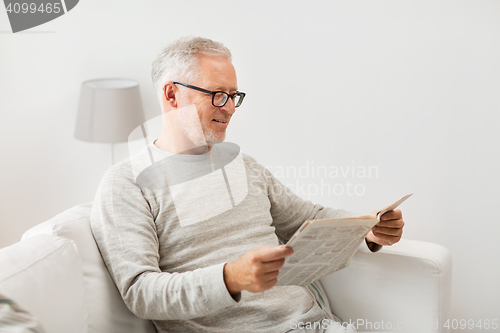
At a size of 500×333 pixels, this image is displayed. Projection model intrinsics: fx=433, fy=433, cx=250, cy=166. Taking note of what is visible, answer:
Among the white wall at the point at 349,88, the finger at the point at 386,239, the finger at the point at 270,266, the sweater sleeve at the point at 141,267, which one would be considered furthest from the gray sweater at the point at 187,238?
the white wall at the point at 349,88

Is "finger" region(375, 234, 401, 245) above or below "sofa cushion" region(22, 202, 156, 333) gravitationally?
below

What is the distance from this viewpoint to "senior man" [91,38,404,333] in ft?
3.02

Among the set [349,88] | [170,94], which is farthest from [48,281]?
[349,88]

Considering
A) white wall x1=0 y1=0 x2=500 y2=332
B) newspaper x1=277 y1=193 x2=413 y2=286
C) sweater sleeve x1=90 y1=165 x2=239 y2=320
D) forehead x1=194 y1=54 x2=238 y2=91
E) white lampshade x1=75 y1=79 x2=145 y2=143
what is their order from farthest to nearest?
white lampshade x1=75 y1=79 x2=145 y2=143
white wall x1=0 y1=0 x2=500 y2=332
forehead x1=194 y1=54 x2=238 y2=91
sweater sleeve x1=90 y1=165 x2=239 y2=320
newspaper x1=277 y1=193 x2=413 y2=286

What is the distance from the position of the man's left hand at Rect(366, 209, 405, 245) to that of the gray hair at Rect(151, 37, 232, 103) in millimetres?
630

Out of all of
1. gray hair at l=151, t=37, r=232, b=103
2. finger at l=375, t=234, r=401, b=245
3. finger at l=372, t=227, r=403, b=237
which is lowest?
finger at l=375, t=234, r=401, b=245

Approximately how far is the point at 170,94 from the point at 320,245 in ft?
2.01

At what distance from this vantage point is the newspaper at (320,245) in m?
0.78

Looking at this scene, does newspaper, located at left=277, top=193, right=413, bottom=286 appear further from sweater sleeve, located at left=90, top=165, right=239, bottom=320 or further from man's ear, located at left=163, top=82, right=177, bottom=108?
man's ear, located at left=163, top=82, right=177, bottom=108

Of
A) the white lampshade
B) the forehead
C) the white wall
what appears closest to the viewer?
the forehead

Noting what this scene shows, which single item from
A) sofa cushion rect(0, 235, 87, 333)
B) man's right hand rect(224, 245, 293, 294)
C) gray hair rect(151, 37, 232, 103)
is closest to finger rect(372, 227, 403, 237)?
man's right hand rect(224, 245, 293, 294)

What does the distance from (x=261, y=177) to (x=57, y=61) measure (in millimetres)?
1223

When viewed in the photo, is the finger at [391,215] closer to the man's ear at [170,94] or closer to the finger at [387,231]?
the finger at [387,231]

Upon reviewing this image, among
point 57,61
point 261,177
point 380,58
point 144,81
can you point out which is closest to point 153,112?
point 144,81
